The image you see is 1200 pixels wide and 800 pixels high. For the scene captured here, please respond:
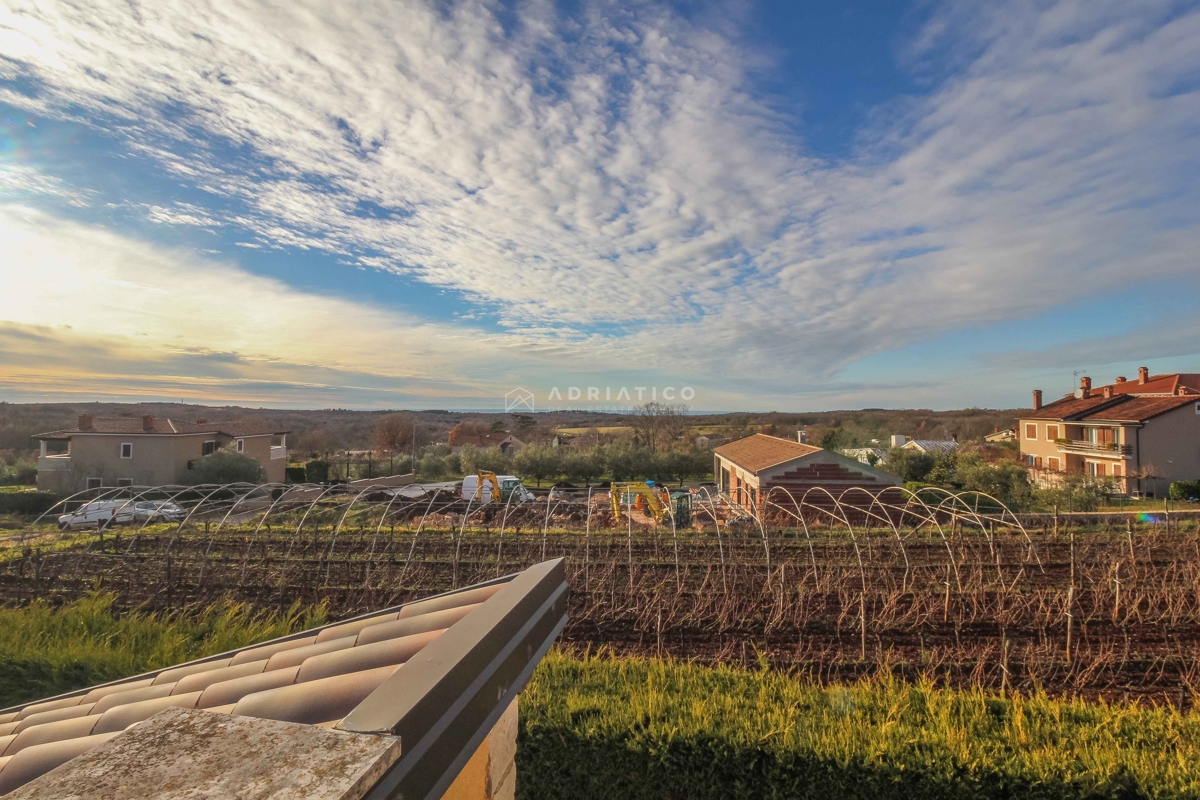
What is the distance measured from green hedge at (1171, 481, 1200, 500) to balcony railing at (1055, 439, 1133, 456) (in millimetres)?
2303

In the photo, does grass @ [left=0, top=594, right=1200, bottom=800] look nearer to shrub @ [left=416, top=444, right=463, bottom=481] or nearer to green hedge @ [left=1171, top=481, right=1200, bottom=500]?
green hedge @ [left=1171, top=481, right=1200, bottom=500]

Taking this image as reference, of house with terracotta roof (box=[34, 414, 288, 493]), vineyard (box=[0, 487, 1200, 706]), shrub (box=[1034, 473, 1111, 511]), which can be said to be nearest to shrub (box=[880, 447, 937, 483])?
shrub (box=[1034, 473, 1111, 511])

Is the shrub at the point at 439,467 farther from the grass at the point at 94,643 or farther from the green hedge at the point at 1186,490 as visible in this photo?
the green hedge at the point at 1186,490

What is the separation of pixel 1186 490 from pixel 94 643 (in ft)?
104

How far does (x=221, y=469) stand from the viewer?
2316 cm

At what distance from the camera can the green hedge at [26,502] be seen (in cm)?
1978

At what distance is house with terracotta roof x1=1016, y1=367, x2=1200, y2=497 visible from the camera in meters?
22.2

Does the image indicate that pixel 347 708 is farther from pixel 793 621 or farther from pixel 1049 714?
pixel 793 621

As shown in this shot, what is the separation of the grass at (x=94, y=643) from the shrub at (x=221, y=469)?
62.1ft

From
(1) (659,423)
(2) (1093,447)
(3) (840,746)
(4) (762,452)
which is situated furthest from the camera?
(1) (659,423)

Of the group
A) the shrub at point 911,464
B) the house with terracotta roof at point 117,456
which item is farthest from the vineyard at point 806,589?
the house with terracotta roof at point 117,456

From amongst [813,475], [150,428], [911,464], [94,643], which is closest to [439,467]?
[150,428]

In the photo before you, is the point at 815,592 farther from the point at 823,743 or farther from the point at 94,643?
the point at 94,643

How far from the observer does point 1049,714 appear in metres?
3.34
